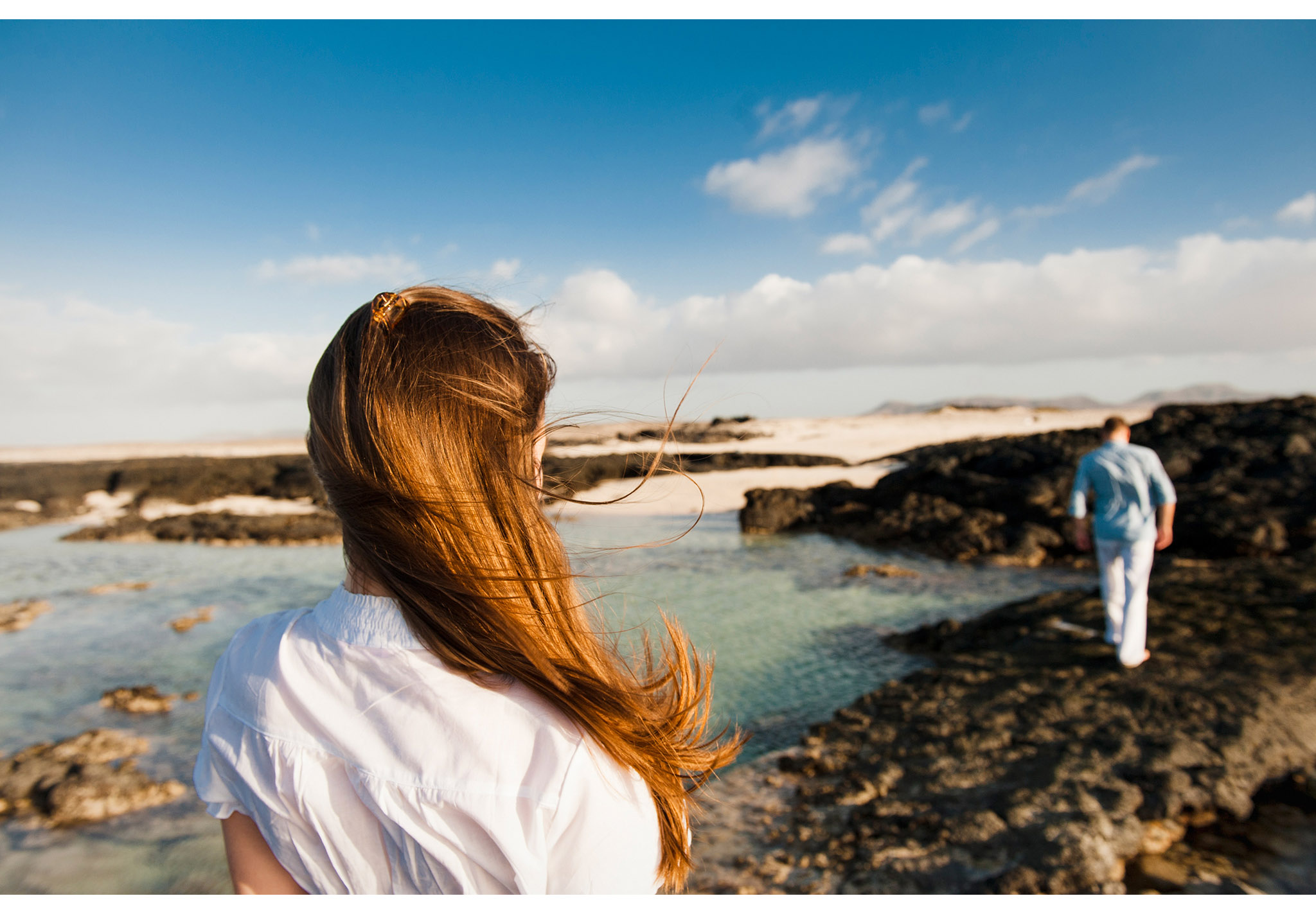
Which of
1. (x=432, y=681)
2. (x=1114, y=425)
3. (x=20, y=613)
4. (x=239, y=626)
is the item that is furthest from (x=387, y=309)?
(x=20, y=613)

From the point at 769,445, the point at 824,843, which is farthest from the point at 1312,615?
the point at 769,445

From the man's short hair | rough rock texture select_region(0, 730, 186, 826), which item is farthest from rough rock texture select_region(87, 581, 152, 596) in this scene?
the man's short hair

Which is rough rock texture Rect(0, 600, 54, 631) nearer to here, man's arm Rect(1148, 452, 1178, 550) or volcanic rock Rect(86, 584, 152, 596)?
volcanic rock Rect(86, 584, 152, 596)

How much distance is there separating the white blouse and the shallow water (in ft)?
1.45

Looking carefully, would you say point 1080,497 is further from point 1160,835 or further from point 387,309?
point 387,309

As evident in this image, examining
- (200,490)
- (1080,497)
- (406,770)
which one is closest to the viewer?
(406,770)

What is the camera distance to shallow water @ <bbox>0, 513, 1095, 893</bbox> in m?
4.00

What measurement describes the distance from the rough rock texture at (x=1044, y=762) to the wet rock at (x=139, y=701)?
15.7 ft

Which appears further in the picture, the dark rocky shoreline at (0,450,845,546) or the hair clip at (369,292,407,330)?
the dark rocky shoreline at (0,450,845,546)

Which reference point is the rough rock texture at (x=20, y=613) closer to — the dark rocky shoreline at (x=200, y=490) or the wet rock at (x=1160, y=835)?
the dark rocky shoreline at (x=200, y=490)

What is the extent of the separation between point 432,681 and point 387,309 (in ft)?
1.56

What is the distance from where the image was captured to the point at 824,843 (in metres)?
3.47

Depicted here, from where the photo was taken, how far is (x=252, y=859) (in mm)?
1000

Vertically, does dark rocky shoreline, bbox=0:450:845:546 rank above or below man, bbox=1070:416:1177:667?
below
